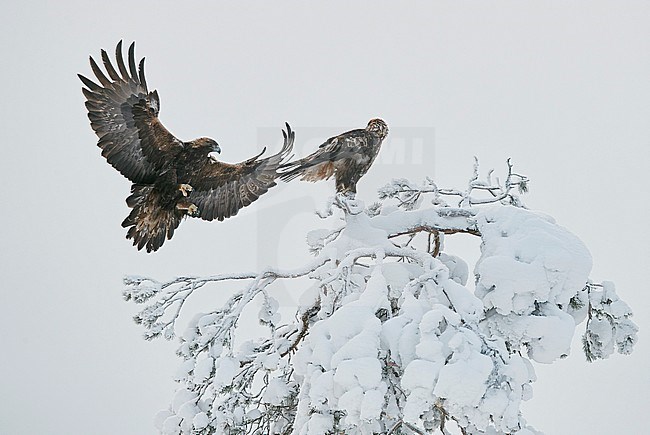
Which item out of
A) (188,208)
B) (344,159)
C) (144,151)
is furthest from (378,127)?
(144,151)

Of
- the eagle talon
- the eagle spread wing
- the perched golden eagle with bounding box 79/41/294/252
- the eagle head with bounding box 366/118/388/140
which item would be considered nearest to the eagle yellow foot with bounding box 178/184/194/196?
the perched golden eagle with bounding box 79/41/294/252

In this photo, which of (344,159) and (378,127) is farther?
(378,127)

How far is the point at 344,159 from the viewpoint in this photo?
468 centimetres

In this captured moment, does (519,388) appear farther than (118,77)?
No

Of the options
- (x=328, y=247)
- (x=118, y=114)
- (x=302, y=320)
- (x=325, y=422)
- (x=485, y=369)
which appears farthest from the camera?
(x=118, y=114)

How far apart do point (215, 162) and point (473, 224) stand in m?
2.15

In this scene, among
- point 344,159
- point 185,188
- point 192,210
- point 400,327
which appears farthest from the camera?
point 192,210

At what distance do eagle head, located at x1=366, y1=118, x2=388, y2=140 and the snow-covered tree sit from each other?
49 centimetres

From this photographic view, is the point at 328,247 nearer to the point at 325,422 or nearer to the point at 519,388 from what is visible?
the point at 325,422

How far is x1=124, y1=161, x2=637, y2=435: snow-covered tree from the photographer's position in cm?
309

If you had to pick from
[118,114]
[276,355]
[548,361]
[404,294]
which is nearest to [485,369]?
[404,294]

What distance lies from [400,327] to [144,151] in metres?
2.86

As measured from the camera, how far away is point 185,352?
4.01 meters

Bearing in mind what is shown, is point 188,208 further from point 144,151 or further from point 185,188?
point 144,151
